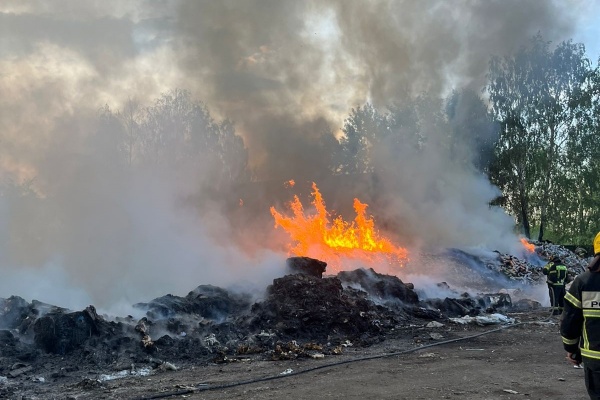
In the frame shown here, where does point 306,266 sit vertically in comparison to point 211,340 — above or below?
above

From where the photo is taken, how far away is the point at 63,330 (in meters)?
→ 8.58

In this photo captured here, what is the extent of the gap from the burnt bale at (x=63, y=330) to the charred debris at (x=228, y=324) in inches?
0.7

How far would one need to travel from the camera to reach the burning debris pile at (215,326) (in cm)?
834

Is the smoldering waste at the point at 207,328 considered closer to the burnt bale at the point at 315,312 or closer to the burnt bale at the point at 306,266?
the burnt bale at the point at 315,312

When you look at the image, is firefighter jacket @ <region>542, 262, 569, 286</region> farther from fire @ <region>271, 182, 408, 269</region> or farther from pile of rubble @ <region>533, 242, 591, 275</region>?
pile of rubble @ <region>533, 242, 591, 275</region>

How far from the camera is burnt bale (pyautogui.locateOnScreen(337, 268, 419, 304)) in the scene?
43.4ft

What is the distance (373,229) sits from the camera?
876 inches

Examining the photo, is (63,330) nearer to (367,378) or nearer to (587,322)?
(367,378)

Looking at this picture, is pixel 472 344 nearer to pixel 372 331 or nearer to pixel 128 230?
pixel 372 331

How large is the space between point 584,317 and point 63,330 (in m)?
8.29

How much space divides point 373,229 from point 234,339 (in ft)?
44.6

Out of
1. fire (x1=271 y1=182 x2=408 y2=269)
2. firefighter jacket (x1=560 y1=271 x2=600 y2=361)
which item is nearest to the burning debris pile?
firefighter jacket (x1=560 y1=271 x2=600 y2=361)

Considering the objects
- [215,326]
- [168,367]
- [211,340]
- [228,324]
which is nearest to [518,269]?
[228,324]

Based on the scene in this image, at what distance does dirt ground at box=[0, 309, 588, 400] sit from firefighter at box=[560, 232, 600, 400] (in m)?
2.38
